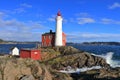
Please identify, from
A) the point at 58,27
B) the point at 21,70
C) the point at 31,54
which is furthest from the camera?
the point at 58,27

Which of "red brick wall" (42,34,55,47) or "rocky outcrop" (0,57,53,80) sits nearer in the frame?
"rocky outcrop" (0,57,53,80)

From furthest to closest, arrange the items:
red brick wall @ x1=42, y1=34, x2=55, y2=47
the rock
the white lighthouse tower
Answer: red brick wall @ x1=42, y1=34, x2=55, y2=47 < the white lighthouse tower < the rock

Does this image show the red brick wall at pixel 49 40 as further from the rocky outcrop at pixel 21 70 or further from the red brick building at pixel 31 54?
the rocky outcrop at pixel 21 70

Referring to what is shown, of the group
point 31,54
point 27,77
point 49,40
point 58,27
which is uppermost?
point 58,27

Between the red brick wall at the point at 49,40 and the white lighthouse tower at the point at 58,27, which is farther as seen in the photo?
the red brick wall at the point at 49,40

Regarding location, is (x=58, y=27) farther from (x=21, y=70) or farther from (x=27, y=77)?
(x=27, y=77)

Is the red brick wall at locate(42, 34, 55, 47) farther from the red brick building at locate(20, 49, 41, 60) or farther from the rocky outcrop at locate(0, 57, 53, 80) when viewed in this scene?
the rocky outcrop at locate(0, 57, 53, 80)

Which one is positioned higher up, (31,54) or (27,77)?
(31,54)

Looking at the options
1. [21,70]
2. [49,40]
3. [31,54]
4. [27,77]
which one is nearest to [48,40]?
[49,40]

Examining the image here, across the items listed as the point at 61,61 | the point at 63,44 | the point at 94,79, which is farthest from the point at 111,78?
the point at 63,44

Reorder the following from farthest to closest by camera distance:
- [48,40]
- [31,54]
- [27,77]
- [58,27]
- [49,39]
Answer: [48,40], [49,39], [58,27], [31,54], [27,77]

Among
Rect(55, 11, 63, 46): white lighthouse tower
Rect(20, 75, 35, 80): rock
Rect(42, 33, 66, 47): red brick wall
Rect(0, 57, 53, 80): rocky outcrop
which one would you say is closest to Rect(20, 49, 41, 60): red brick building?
Rect(55, 11, 63, 46): white lighthouse tower

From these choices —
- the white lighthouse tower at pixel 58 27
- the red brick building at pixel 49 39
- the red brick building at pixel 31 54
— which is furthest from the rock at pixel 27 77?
the red brick building at pixel 49 39

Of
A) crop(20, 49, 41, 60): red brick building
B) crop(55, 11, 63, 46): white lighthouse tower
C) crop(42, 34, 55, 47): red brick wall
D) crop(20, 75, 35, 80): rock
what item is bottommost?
crop(20, 75, 35, 80): rock
